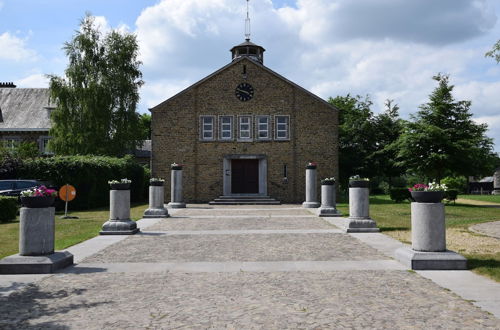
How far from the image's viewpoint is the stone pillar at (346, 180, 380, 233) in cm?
1320

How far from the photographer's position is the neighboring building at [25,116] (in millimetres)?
44938

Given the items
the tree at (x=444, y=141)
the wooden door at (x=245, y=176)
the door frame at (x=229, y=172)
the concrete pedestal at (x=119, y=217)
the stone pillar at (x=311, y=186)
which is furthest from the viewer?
the wooden door at (x=245, y=176)

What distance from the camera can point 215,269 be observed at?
7.88m

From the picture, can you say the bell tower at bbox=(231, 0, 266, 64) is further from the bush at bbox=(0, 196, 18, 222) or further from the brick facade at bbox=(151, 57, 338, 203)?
the bush at bbox=(0, 196, 18, 222)

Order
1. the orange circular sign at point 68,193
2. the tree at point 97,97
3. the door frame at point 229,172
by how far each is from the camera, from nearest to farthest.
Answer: the orange circular sign at point 68,193, the door frame at point 229,172, the tree at point 97,97

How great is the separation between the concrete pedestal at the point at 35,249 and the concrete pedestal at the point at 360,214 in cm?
804

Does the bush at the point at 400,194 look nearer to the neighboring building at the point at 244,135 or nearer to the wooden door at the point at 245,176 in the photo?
the neighboring building at the point at 244,135

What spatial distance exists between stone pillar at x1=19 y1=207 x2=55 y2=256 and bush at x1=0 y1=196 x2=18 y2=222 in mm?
10874

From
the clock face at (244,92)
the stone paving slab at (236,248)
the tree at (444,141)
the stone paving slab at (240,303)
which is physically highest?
the clock face at (244,92)

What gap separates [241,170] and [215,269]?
912 inches

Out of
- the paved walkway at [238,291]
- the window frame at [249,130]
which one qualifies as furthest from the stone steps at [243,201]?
the paved walkway at [238,291]

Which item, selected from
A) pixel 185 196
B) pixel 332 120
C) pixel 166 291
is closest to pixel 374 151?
pixel 332 120

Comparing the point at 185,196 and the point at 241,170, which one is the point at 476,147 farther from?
the point at 185,196

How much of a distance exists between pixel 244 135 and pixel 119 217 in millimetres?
18210
